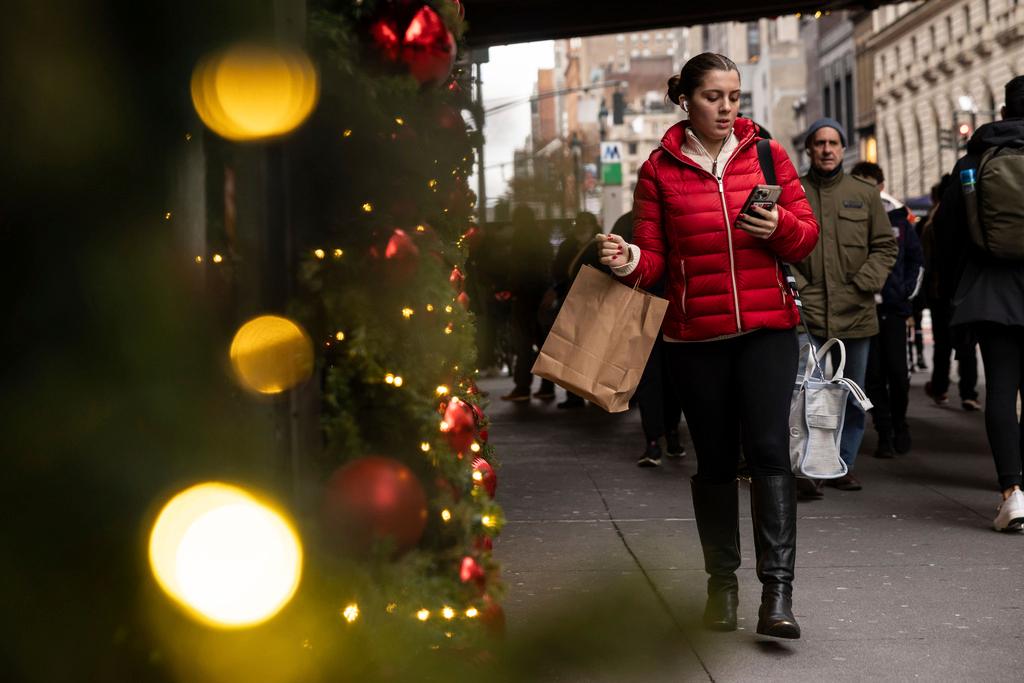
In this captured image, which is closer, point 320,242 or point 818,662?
point 320,242

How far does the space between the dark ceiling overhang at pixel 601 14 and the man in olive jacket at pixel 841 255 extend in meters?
3.26

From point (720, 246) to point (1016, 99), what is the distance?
2.90 m

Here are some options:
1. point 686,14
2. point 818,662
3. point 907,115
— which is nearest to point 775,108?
point 907,115

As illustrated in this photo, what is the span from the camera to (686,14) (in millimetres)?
11031

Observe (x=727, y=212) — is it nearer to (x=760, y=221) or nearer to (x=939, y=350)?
(x=760, y=221)

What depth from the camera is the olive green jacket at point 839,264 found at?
24.6 ft

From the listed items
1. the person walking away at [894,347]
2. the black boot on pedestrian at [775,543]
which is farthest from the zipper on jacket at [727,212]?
the person walking away at [894,347]

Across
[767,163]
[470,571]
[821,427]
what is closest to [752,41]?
[821,427]

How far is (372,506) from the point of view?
158cm

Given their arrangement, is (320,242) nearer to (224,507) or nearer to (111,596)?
(224,507)

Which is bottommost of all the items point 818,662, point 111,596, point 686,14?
point 818,662

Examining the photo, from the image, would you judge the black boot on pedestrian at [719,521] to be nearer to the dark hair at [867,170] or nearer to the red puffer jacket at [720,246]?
the red puffer jacket at [720,246]

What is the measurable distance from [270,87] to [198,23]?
0.13m

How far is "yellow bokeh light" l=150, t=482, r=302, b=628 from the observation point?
1283 mm
